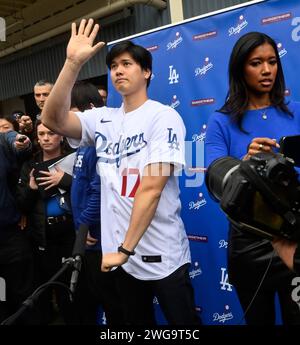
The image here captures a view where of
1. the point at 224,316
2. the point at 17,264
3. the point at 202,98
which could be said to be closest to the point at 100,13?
the point at 202,98

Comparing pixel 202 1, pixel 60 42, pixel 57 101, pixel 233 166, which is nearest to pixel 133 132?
pixel 57 101

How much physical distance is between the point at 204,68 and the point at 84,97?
68cm

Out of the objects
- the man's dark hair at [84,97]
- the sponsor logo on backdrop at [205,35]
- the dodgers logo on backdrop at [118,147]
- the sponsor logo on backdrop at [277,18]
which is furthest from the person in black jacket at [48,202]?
the sponsor logo on backdrop at [277,18]

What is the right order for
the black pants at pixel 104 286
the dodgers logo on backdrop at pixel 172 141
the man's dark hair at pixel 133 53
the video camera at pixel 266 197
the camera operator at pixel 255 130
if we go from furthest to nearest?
the black pants at pixel 104 286 < the man's dark hair at pixel 133 53 < the dodgers logo on backdrop at pixel 172 141 < the camera operator at pixel 255 130 < the video camera at pixel 266 197

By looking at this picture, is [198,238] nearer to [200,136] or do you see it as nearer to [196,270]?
[196,270]

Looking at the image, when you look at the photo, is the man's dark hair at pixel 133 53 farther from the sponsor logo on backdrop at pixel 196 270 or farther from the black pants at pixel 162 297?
the sponsor logo on backdrop at pixel 196 270

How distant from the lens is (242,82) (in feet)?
4.73

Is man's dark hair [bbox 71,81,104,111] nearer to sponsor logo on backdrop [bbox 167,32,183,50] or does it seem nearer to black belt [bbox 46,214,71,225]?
sponsor logo on backdrop [bbox 167,32,183,50]

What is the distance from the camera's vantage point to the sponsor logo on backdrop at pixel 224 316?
2.21m

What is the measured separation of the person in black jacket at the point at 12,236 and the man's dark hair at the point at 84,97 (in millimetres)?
437

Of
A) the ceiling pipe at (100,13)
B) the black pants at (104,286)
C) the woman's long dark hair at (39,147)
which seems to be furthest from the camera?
the ceiling pipe at (100,13)

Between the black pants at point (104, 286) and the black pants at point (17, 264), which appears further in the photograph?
the black pants at point (17, 264)
